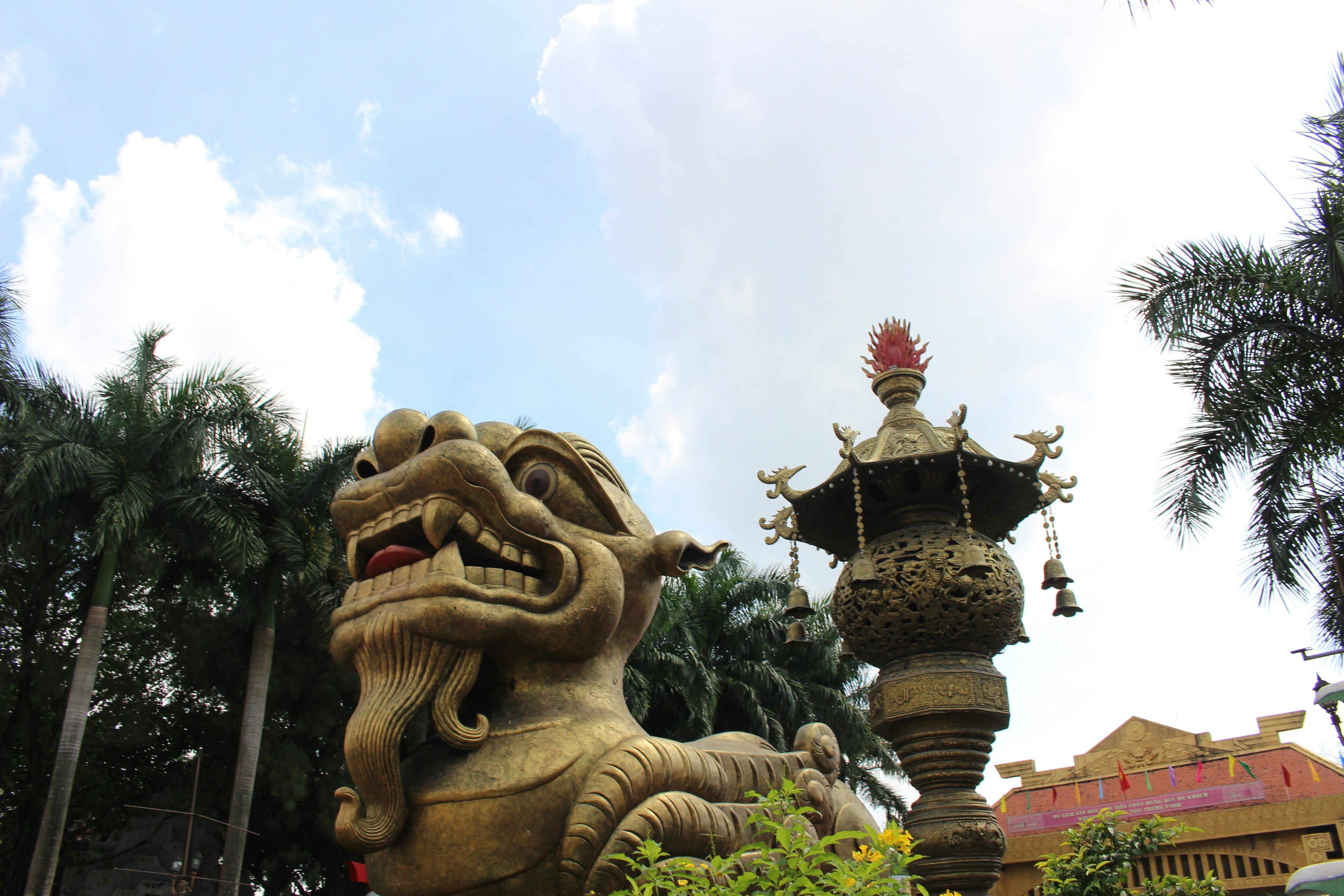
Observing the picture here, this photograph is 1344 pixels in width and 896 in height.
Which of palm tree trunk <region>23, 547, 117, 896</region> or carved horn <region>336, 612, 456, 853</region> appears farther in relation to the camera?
palm tree trunk <region>23, 547, 117, 896</region>

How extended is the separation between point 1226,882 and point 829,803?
37.4 feet

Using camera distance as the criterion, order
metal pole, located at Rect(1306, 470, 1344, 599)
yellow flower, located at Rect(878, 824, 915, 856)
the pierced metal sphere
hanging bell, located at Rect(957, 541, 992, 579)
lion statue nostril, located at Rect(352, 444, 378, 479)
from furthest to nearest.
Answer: metal pole, located at Rect(1306, 470, 1344, 599)
the pierced metal sphere
hanging bell, located at Rect(957, 541, 992, 579)
lion statue nostril, located at Rect(352, 444, 378, 479)
yellow flower, located at Rect(878, 824, 915, 856)

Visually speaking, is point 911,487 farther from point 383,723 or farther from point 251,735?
point 251,735

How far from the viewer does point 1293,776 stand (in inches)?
509

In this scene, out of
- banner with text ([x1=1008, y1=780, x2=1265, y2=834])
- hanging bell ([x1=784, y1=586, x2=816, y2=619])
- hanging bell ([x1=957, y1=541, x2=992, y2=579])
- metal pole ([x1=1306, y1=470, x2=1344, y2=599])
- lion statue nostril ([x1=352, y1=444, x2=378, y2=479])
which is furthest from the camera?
banner with text ([x1=1008, y1=780, x2=1265, y2=834])

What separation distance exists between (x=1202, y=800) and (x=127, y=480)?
48.2 feet

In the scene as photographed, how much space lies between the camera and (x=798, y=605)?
6.21 metres

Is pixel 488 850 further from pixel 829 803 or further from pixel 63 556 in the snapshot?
pixel 63 556

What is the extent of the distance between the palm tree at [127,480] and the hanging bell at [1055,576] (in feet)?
30.9

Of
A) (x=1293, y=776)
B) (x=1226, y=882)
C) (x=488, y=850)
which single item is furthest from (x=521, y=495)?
(x=1293, y=776)

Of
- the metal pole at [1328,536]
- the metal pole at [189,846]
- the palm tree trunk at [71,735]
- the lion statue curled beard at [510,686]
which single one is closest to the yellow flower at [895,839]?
the lion statue curled beard at [510,686]

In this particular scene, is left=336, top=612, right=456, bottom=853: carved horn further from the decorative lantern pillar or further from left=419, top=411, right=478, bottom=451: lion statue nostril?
the decorative lantern pillar

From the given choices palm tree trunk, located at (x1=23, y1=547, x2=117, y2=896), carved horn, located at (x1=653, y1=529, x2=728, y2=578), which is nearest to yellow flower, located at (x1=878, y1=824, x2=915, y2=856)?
carved horn, located at (x1=653, y1=529, x2=728, y2=578)

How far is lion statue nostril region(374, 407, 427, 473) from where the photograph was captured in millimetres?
3820
